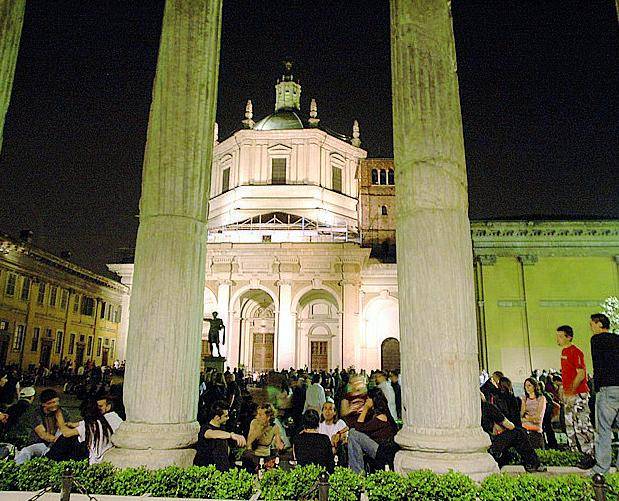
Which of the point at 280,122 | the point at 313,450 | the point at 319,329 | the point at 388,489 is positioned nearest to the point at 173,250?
the point at 313,450

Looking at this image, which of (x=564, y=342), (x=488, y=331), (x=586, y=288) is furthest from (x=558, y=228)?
(x=564, y=342)

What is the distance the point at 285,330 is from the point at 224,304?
4.27m

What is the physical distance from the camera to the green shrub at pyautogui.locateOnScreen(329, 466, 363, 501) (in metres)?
5.60

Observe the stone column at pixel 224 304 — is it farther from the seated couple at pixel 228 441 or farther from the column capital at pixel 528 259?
the seated couple at pixel 228 441

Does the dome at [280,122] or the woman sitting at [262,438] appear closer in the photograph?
the woman sitting at [262,438]

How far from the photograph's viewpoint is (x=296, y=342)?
1323 inches

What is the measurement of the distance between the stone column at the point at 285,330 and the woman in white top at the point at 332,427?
24438 mm

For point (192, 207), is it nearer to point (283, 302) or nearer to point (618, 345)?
point (618, 345)

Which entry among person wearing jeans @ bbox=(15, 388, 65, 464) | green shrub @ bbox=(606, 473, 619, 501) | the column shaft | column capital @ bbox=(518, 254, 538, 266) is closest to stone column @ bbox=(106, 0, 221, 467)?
person wearing jeans @ bbox=(15, 388, 65, 464)

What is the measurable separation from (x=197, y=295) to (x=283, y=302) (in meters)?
26.5

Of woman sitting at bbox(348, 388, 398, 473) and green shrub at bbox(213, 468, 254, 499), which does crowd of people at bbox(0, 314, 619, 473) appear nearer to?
woman sitting at bbox(348, 388, 398, 473)

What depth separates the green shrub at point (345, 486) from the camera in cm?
560

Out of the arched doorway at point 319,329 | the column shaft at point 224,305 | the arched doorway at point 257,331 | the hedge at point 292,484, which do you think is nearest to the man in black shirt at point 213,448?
the hedge at point 292,484

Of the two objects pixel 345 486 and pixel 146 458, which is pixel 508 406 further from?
pixel 146 458
